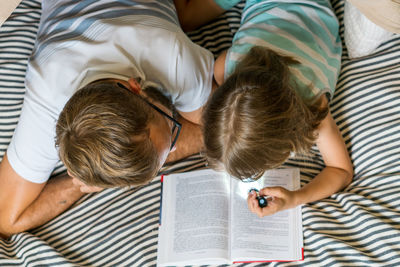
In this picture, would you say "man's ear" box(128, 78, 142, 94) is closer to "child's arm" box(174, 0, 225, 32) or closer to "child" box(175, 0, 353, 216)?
"child" box(175, 0, 353, 216)

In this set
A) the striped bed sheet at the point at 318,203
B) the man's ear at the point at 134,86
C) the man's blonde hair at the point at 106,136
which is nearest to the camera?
the man's blonde hair at the point at 106,136

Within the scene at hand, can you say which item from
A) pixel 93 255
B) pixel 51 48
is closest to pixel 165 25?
pixel 51 48

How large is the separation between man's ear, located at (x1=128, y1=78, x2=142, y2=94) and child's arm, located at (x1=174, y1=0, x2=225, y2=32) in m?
0.42

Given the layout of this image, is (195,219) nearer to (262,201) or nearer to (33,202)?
(262,201)

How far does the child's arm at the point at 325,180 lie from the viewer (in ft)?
3.07

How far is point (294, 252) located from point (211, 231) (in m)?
0.21

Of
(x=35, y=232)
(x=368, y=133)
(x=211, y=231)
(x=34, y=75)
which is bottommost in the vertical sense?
Result: (x=35, y=232)

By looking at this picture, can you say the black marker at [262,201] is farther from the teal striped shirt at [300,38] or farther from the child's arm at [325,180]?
the teal striped shirt at [300,38]

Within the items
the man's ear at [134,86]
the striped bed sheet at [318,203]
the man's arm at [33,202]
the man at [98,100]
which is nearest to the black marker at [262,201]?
the striped bed sheet at [318,203]

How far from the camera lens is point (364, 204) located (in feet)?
3.13

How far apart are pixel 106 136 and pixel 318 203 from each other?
591 mm

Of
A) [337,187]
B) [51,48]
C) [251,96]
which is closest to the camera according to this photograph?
[251,96]

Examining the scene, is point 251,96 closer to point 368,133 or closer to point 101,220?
point 368,133

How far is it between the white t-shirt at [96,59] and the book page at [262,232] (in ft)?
0.95
